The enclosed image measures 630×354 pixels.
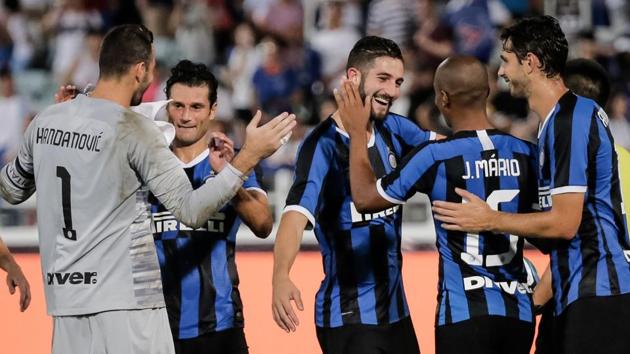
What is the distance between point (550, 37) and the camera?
5203 mm

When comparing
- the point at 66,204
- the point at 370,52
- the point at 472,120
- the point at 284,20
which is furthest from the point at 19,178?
the point at 284,20

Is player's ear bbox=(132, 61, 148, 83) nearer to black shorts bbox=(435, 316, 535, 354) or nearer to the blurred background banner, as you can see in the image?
black shorts bbox=(435, 316, 535, 354)

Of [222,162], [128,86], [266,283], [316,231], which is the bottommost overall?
[266,283]

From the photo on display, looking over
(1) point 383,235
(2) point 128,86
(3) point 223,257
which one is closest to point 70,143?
(2) point 128,86

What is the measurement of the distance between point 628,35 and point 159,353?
32.3ft

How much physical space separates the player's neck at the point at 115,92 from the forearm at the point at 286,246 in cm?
95

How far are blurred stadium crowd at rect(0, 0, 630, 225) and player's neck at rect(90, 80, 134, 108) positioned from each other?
747cm

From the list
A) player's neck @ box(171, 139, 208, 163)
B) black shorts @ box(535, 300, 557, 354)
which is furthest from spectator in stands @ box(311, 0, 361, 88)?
black shorts @ box(535, 300, 557, 354)

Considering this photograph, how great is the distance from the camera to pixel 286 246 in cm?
A: 532

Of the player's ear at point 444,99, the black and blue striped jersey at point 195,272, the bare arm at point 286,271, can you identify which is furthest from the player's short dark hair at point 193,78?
the player's ear at point 444,99

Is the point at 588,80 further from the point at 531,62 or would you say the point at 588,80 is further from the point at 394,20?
the point at 394,20

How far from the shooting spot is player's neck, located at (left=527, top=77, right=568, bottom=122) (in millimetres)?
5180

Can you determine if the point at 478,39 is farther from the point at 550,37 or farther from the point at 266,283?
the point at 550,37

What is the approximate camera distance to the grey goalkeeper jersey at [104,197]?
492cm
